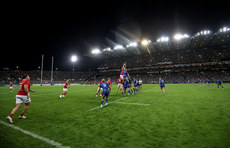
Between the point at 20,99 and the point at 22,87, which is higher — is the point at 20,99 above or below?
below

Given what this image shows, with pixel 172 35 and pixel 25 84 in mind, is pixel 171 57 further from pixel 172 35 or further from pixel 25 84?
pixel 25 84

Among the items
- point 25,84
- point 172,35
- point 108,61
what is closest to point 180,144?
point 25,84

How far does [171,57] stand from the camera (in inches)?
2261

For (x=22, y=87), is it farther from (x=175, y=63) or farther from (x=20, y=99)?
(x=175, y=63)

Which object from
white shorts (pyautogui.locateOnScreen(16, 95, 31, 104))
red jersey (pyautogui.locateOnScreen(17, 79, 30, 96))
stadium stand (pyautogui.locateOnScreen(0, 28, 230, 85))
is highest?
stadium stand (pyautogui.locateOnScreen(0, 28, 230, 85))

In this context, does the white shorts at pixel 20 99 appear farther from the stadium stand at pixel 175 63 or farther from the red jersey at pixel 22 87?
the stadium stand at pixel 175 63

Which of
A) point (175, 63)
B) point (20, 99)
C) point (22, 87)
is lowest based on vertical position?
point (20, 99)

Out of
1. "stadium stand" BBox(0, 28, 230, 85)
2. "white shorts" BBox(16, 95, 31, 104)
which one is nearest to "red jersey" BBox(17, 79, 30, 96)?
"white shorts" BBox(16, 95, 31, 104)

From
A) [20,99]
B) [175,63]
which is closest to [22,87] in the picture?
[20,99]

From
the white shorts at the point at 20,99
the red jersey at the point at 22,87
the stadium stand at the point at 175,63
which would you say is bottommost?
the white shorts at the point at 20,99

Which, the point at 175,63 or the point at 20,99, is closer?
the point at 20,99

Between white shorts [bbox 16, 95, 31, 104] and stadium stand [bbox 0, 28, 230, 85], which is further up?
stadium stand [bbox 0, 28, 230, 85]

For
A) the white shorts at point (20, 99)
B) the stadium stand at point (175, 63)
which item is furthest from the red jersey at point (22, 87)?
the stadium stand at point (175, 63)

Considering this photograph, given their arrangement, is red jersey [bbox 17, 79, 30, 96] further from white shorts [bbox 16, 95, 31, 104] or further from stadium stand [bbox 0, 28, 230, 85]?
stadium stand [bbox 0, 28, 230, 85]
